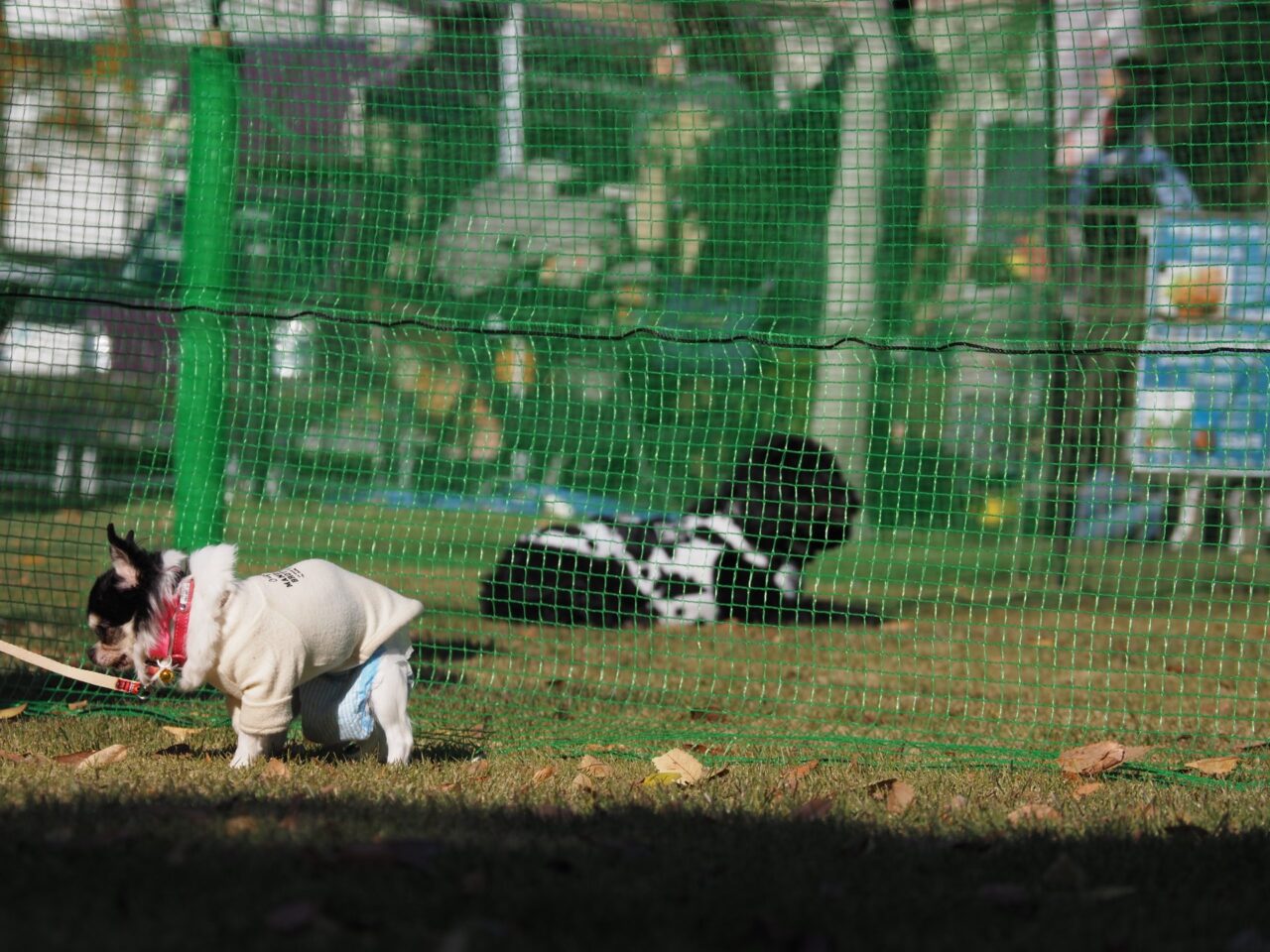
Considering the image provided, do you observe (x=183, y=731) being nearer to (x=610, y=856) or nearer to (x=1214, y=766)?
(x=610, y=856)

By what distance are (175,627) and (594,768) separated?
1.34m

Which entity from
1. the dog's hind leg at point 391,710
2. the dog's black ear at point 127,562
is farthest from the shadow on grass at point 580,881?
the dog's black ear at point 127,562

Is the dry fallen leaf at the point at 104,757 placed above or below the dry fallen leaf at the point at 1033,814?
below

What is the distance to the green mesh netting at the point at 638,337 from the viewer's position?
5.82 metres

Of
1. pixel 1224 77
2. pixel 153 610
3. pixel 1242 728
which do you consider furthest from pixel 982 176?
pixel 153 610

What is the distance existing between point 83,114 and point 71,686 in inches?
103

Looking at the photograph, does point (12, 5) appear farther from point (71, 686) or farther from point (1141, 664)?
point (1141, 664)

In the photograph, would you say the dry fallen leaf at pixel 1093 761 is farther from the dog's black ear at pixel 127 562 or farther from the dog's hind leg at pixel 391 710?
the dog's black ear at pixel 127 562

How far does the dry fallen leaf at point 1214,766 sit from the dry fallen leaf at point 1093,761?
0.33 metres

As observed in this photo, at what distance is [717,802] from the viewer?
3.67 metres

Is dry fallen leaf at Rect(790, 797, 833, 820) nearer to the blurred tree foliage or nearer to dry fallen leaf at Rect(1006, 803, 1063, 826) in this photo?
dry fallen leaf at Rect(1006, 803, 1063, 826)

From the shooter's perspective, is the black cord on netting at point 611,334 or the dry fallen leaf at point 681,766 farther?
the black cord on netting at point 611,334

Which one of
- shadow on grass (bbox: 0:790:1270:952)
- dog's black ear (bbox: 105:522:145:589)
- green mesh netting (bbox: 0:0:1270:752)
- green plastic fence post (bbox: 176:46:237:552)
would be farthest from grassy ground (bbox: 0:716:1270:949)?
green plastic fence post (bbox: 176:46:237:552)

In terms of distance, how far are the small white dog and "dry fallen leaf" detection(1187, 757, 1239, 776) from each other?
2.61 meters
